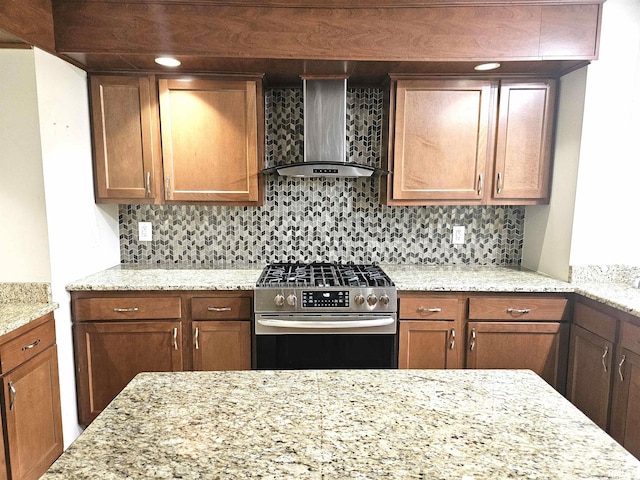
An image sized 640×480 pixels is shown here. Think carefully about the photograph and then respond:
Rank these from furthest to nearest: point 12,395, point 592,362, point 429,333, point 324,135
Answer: point 324,135
point 429,333
point 592,362
point 12,395

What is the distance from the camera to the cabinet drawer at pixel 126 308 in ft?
7.22

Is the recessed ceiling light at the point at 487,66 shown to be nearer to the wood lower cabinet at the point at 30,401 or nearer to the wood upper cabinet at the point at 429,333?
the wood upper cabinet at the point at 429,333

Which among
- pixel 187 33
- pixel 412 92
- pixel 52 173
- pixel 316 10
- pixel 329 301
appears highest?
pixel 316 10

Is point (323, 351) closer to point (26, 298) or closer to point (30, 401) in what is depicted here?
point (30, 401)

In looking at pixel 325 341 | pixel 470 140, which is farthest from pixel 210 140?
pixel 470 140

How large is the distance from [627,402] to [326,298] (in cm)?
156

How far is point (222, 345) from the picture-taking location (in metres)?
2.26

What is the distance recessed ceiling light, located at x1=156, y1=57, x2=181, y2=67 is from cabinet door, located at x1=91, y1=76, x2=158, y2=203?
18 centimetres

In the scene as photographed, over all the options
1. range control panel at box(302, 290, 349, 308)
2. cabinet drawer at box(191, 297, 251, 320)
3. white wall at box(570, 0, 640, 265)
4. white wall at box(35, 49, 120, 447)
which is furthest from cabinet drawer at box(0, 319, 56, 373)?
white wall at box(570, 0, 640, 265)

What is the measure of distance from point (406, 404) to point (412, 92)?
6.57 ft

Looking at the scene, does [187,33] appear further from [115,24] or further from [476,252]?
[476,252]

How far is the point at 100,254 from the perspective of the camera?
2535 millimetres

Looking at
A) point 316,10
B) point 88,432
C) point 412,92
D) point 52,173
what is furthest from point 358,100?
point 88,432

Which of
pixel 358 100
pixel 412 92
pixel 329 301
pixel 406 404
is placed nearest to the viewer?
pixel 406 404
